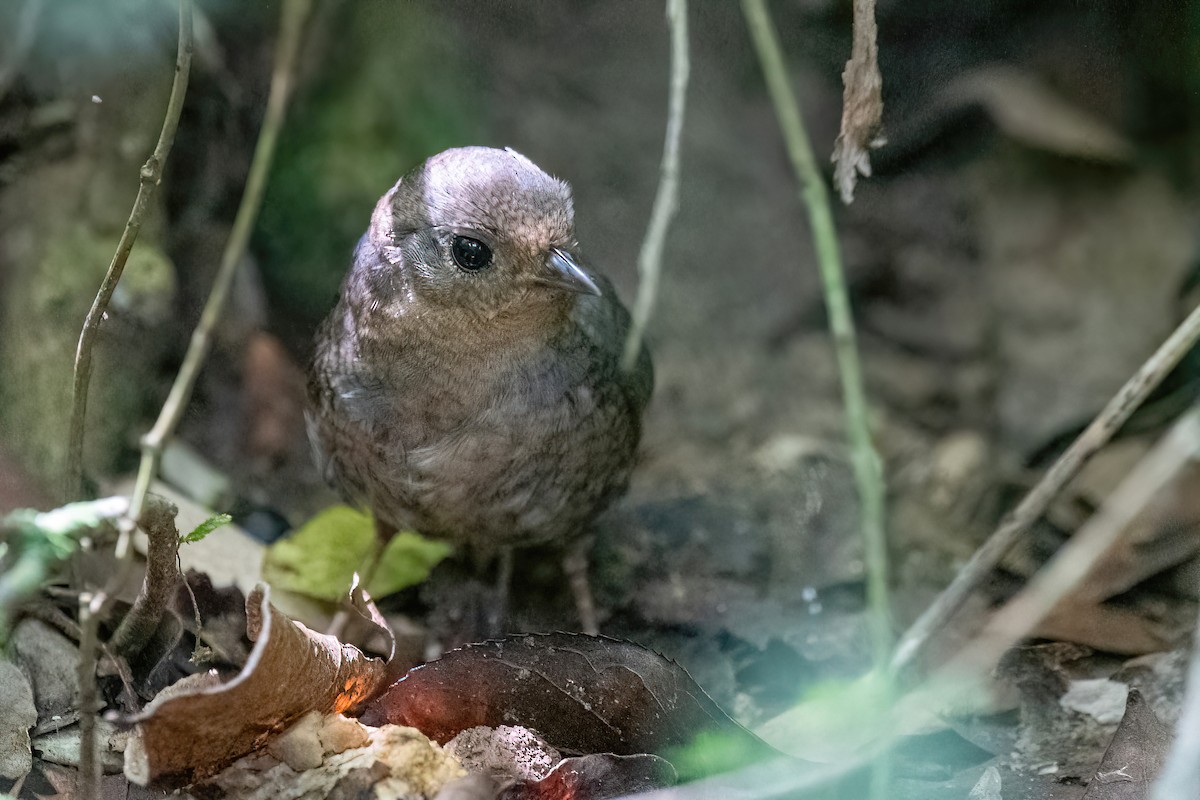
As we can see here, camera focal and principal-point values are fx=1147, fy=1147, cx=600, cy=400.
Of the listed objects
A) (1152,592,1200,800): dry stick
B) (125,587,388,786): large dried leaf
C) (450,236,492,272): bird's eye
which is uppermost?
(450,236,492,272): bird's eye

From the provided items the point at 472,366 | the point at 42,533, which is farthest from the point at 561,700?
the point at 42,533

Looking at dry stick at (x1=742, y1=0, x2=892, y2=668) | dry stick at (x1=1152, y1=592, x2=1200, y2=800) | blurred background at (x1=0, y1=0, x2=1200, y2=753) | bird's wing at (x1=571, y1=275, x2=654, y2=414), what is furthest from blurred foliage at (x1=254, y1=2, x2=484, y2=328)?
dry stick at (x1=1152, y1=592, x2=1200, y2=800)

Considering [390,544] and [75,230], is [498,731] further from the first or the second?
[75,230]

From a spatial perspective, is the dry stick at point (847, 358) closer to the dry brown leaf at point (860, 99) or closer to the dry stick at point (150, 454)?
the dry brown leaf at point (860, 99)

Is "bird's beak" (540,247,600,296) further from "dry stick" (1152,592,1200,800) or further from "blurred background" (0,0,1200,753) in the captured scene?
"dry stick" (1152,592,1200,800)

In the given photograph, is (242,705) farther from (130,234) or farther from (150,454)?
(130,234)

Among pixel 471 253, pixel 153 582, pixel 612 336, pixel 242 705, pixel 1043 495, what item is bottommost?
pixel 242 705

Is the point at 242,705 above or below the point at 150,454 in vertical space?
below

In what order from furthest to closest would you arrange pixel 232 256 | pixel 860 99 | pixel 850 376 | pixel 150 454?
pixel 232 256 < pixel 860 99 < pixel 850 376 < pixel 150 454
